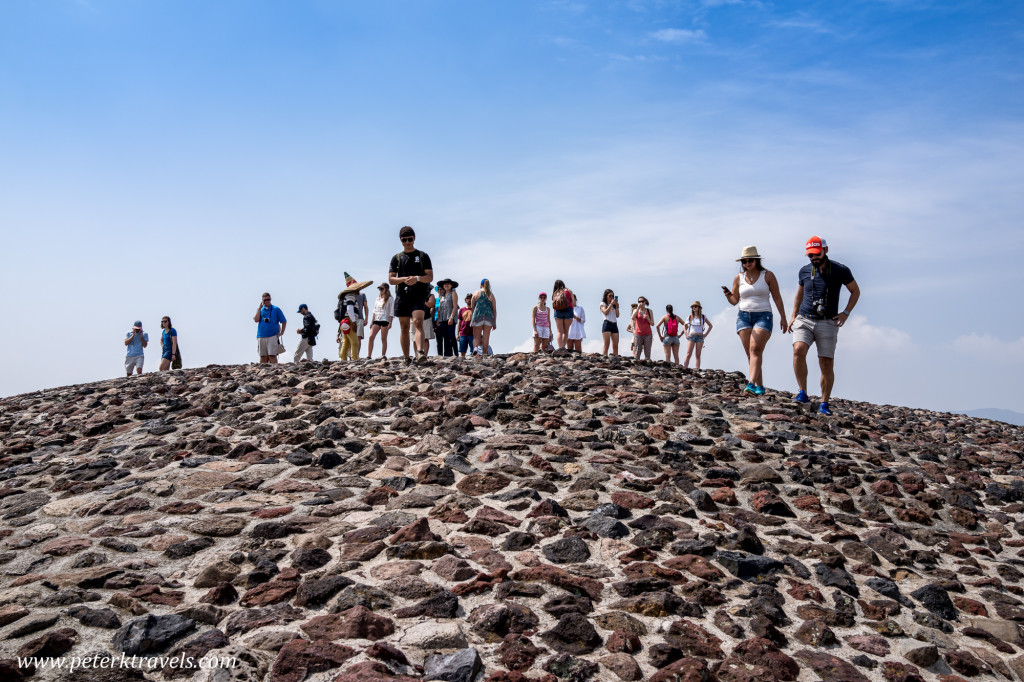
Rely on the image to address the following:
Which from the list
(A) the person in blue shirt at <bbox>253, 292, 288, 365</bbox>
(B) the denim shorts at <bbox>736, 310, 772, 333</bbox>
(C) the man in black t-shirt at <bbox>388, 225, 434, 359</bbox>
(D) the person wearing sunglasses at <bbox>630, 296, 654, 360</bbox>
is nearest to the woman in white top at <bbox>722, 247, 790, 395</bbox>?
(B) the denim shorts at <bbox>736, 310, 772, 333</bbox>

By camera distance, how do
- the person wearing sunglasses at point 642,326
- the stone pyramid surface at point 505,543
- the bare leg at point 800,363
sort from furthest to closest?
the person wearing sunglasses at point 642,326, the bare leg at point 800,363, the stone pyramid surface at point 505,543

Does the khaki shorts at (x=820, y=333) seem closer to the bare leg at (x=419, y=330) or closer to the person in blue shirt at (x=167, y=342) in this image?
the bare leg at (x=419, y=330)

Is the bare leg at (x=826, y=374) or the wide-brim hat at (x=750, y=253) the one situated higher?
the wide-brim hat at (x=750, y=253)

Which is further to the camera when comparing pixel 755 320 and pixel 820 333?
pixel 755 320

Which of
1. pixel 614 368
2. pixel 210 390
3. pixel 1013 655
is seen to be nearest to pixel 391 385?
pixel 210 390

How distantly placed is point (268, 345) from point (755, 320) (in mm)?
12365

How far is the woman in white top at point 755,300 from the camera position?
41.0ft

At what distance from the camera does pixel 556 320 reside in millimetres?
19016

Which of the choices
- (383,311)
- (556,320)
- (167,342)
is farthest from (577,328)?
(167,342)

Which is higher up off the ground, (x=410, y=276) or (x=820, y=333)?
(x=410, y=276)

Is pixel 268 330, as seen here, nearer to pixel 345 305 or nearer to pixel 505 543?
pixel 345 305

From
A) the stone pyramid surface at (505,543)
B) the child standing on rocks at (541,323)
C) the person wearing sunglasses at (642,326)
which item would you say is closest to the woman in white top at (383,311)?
the child standing on rocks at (541,323)

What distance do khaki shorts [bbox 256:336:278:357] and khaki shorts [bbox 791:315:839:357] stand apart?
12918 millimetres

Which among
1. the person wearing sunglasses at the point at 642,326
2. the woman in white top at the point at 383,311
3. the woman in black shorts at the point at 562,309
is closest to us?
the woman in white top at the point at 383,311
